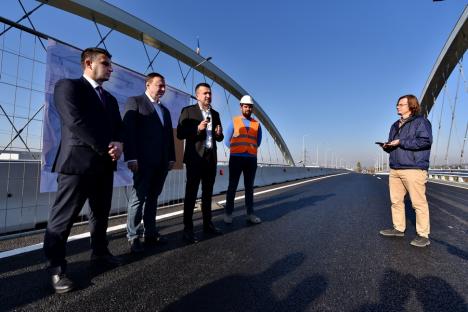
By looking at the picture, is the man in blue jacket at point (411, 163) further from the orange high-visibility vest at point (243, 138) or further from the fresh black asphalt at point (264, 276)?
the orange high-visibility vest at point (243, 138)

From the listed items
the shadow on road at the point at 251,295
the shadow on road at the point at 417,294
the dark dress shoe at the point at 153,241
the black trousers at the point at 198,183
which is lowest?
the dark dress shoe at the point at 153,241

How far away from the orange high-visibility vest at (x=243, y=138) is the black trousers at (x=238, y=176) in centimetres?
13

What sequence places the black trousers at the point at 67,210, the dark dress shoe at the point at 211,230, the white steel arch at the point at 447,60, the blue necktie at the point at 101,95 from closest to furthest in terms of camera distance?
the black trousers at the point at 67,210 < the blue necktie at the point at 101,95 < the dark dress shoe at the point at 211,230 < the white steel arch at the point at 447,60

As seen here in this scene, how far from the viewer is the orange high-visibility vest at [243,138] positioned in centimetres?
414

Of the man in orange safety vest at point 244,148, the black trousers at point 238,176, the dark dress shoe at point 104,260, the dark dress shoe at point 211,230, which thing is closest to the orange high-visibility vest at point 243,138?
the man in orange safety vest at point 244,148

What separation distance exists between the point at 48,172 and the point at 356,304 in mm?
3706

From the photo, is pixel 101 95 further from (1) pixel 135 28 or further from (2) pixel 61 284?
(1) pixel 135 28

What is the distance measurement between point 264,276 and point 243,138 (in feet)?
8.01

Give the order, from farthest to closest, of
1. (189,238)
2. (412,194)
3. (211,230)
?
(211,230) < (412,194) < (189,238)

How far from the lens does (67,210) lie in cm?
200

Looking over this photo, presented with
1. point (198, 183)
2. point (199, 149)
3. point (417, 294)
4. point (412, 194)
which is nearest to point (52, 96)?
point (199, 149)

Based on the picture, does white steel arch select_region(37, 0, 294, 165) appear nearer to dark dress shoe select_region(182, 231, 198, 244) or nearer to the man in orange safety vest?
the man in orange safety vest

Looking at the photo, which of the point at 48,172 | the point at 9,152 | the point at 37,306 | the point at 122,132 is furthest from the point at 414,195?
the point at 9,152

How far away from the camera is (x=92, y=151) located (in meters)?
2.11
